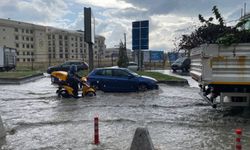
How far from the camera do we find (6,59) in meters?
39.6

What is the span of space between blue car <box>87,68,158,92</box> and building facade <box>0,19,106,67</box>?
79.2 metres

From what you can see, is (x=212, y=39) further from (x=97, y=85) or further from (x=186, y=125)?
(x=97, y=85)

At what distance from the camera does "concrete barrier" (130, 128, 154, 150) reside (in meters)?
5.42

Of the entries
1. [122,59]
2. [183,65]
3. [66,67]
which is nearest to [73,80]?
[66,67]

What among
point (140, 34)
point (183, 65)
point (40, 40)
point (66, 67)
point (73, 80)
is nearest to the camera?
point (73, 80)

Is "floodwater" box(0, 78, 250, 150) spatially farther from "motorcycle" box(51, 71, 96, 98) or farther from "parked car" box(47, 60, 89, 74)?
"parked car" box(47, 60, 89, 74)

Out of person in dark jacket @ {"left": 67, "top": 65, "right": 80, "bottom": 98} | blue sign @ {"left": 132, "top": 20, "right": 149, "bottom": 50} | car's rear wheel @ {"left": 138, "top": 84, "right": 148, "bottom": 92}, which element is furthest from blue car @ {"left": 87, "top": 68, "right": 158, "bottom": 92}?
blue sign @ {"left": 132, "top": 20, "right": 149, "bottom": 50}

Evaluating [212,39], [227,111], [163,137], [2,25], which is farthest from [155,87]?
[2,25]

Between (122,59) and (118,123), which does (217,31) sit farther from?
(122,59)

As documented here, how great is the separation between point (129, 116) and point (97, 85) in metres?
8.06

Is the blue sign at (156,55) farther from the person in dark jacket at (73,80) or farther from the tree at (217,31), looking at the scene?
the tree at (217,31)

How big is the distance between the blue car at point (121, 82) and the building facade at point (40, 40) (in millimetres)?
79200

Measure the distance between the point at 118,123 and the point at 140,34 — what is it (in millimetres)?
22935

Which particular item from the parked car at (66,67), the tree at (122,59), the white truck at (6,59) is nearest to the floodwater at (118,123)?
the parked car at (66,67)
